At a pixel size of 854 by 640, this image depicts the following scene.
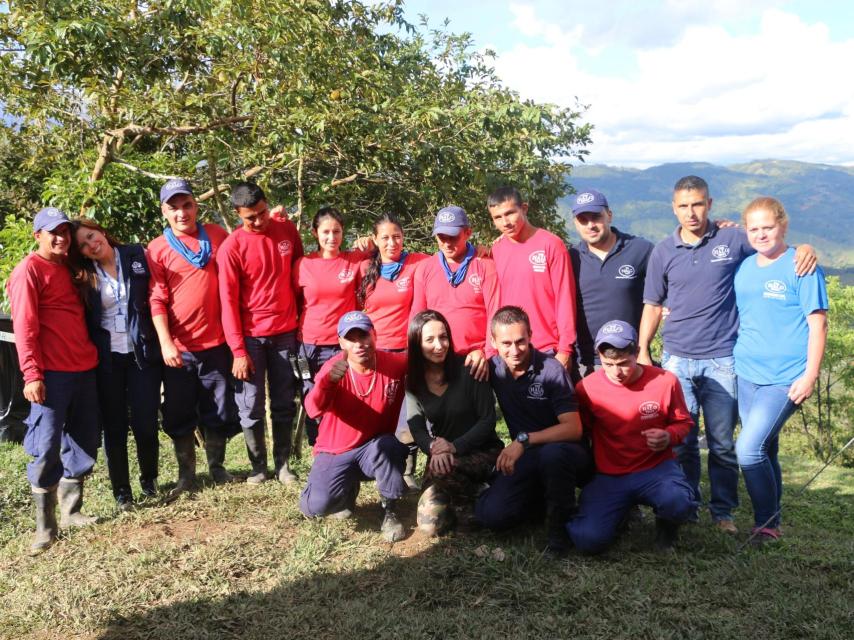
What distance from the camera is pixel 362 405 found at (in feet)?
15.2

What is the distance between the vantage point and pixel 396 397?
4.67 metres

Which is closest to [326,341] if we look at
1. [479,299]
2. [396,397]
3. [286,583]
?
[396,397]

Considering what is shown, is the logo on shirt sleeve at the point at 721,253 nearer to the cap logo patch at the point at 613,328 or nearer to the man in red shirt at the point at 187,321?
the cap logo patch at the point at 613,328

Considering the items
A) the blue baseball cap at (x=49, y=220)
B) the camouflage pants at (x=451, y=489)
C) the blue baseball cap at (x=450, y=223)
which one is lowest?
the camouflage pants at (x=451, y=489)

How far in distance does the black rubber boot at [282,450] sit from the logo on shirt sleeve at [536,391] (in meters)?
2.02

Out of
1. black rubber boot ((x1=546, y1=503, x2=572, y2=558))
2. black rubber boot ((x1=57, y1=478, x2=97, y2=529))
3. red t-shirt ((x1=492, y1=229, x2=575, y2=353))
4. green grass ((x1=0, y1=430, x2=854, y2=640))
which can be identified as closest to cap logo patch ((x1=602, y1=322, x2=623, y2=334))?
red t-shirt ((x1=492, y1=229, x2=575, y2=353))

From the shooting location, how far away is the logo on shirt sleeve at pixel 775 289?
4105 mm

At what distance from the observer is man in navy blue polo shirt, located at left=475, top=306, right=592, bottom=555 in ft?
13.8

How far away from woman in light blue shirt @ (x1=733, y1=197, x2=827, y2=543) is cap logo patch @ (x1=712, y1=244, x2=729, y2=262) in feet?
0.40

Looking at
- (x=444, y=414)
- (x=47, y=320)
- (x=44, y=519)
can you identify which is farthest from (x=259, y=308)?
(x=44, y=519)

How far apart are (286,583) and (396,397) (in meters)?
1.34

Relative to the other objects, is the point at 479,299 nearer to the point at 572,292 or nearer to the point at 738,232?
the point at 572,292

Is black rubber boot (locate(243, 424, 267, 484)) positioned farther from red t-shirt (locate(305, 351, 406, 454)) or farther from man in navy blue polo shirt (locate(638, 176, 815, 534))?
man in navy blue polo shirt (locate(638, 176, 815, 534))

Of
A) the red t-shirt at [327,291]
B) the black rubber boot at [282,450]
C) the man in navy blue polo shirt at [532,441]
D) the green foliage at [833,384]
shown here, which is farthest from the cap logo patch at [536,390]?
the green foliage at [833,384]
